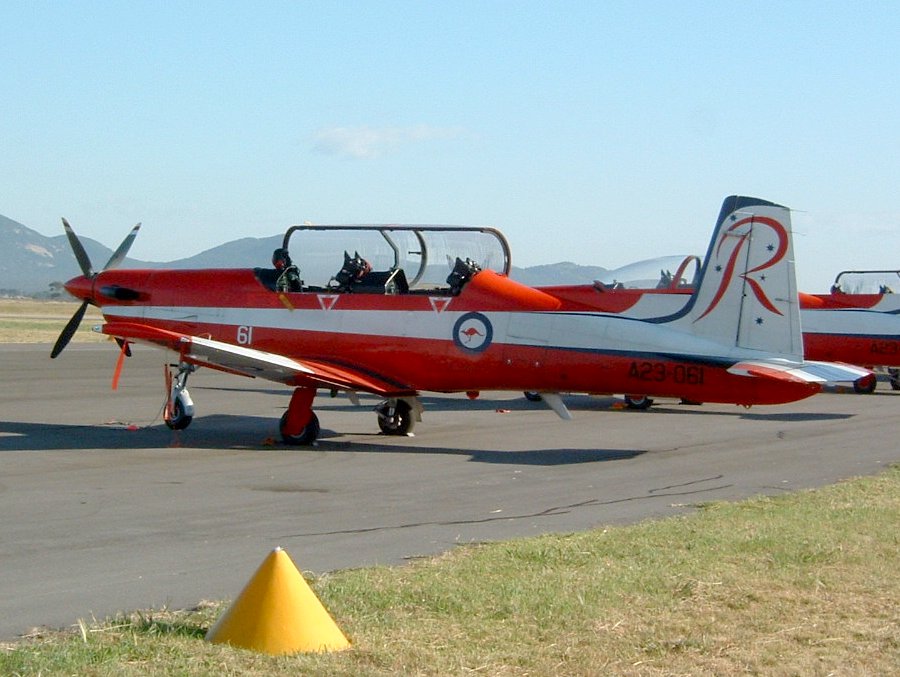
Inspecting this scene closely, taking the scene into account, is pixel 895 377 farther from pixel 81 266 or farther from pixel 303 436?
pixel 81 266

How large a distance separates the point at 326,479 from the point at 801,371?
18.5 feet

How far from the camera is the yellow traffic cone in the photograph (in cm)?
516

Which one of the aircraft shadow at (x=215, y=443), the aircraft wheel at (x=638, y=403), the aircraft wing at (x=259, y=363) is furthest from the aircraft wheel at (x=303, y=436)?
the aircraft wheel at (x=638, y=403)

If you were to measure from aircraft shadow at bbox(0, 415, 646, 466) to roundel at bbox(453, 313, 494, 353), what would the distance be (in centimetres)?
135

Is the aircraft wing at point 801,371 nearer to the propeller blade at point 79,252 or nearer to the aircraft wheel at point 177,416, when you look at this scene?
the aircraft wheel at point 177,416

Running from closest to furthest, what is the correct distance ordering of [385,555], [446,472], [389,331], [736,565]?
[736,565] < [385,555] < [446,472] < [389,331]

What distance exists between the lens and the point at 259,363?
14.2 meters

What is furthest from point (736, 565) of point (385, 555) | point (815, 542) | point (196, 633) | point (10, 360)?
point (10, 360)

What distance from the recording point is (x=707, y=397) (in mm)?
13609

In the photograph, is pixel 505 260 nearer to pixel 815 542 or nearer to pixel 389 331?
pixel 389 331

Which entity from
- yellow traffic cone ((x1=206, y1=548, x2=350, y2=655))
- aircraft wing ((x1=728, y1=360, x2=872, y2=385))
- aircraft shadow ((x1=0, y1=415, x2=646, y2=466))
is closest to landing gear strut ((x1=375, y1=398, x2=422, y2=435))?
aircraft shadow ((x1=0, y1=415, x2=646, y2=466))

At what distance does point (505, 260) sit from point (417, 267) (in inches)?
47.8

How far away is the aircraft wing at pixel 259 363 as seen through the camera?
14.0 m

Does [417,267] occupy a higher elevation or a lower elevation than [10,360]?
higher
